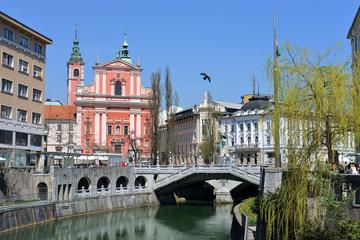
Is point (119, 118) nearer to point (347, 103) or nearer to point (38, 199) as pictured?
point (38, 199)

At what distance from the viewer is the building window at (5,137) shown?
50.1 meters

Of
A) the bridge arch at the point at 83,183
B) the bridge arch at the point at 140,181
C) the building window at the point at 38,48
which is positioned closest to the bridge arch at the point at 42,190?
the bridge arch at the point at 83,183

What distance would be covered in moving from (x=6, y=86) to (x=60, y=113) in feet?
203

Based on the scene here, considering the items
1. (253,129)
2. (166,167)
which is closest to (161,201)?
(166,167)

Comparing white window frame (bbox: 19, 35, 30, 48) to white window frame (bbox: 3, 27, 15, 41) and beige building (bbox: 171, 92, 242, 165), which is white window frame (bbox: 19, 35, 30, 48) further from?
beige building (bbox: 171, 92, 242, 165)

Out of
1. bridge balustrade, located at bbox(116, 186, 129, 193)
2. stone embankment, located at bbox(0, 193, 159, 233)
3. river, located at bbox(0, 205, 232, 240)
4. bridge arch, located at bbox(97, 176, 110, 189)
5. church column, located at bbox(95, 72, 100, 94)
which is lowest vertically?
river, located at bbox(0, 205, 232, 240)

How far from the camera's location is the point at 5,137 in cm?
5072

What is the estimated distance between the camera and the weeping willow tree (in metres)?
18.5

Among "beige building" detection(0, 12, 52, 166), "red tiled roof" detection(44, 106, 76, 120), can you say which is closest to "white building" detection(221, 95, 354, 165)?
"red tiled roof" detection(44, 106, 76, 120)

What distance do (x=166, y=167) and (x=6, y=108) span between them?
22276 mm

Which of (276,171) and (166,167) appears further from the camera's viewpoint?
(166,167)

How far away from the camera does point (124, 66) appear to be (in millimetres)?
97062

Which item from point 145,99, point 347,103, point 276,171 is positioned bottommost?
point 276,171

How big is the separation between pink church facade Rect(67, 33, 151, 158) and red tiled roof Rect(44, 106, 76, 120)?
14651 mm
